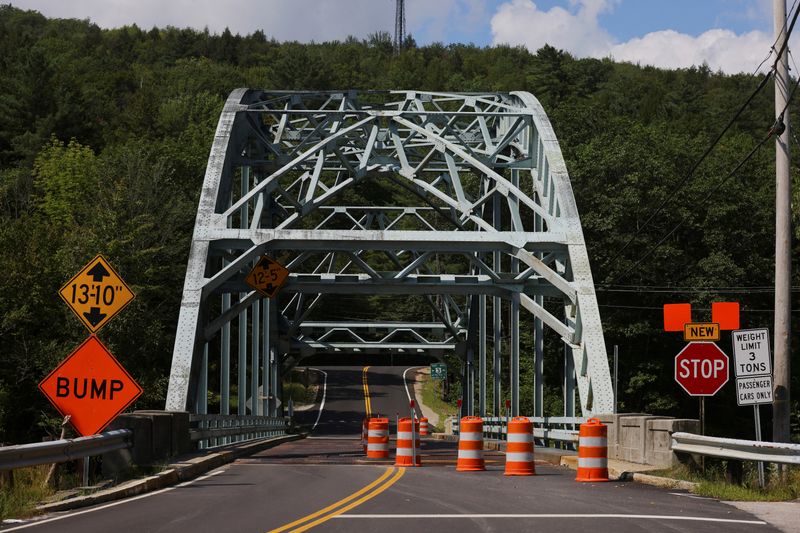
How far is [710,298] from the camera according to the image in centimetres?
4984

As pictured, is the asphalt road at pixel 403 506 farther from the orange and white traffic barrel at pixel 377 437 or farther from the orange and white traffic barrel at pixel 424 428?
the orange and white traffic barrel at pixel 424 428

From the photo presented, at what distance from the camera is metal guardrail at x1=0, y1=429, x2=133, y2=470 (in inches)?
471

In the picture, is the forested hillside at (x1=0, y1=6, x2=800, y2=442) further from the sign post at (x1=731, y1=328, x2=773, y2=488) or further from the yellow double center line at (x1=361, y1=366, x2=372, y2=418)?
the sign post at (x1=731, y1=328, x2=773, y2=488)

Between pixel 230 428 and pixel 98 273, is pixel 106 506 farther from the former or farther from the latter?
pixel 230 428

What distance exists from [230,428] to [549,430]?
7.28 m

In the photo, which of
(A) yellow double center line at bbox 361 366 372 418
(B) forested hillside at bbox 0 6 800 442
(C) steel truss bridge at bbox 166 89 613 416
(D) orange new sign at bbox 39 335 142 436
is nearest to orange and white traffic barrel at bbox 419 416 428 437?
(C) steel truss bridge at bbox 166 89 613 416

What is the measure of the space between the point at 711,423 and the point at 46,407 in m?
29.4

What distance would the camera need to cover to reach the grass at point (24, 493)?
1161 centimetres

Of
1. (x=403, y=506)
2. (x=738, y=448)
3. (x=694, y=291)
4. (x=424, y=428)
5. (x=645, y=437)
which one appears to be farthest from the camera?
(x=694, y=291)

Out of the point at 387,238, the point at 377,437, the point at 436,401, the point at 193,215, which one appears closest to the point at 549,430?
the point at 377,437

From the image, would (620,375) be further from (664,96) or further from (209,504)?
(664,96)

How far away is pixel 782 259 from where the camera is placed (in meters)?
17.2

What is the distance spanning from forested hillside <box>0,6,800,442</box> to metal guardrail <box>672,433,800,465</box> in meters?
29.0

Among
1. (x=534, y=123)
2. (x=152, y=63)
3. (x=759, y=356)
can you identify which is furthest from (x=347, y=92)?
(x=152, y=63)
